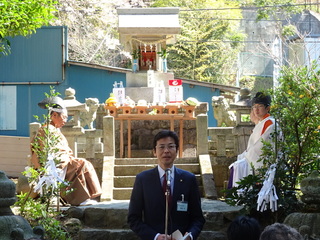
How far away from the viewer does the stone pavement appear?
348 inches

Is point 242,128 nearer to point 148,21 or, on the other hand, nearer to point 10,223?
point 148,21

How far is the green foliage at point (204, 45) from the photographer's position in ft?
92.6

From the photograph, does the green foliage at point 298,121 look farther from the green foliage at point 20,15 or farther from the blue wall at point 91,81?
the blue wall at point 91,81

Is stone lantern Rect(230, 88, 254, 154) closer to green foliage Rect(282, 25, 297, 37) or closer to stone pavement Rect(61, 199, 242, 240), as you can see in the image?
stone pavement Rect(61, 199, 242, 240)

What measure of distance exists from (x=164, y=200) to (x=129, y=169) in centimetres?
545

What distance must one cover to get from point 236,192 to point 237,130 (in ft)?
11.5

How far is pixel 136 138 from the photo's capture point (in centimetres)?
1438

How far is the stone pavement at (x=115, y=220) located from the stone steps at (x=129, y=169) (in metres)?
1.10

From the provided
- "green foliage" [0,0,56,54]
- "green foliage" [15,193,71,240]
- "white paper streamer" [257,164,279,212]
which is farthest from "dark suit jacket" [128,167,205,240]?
"green foliage" [0,0,56,54]

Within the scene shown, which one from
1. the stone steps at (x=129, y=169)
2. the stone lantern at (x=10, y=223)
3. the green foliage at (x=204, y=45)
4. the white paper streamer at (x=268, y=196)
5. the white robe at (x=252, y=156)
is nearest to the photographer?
the stone lantern at (x=10, y=223)

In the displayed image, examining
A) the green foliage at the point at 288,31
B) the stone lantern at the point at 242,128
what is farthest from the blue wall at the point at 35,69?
the green foliage at the point at 288,31

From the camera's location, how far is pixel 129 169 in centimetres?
1153

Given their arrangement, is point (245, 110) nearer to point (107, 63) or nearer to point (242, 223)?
point (242, 223)

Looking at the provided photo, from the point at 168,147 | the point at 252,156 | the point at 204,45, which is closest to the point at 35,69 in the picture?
the point at 204,45
